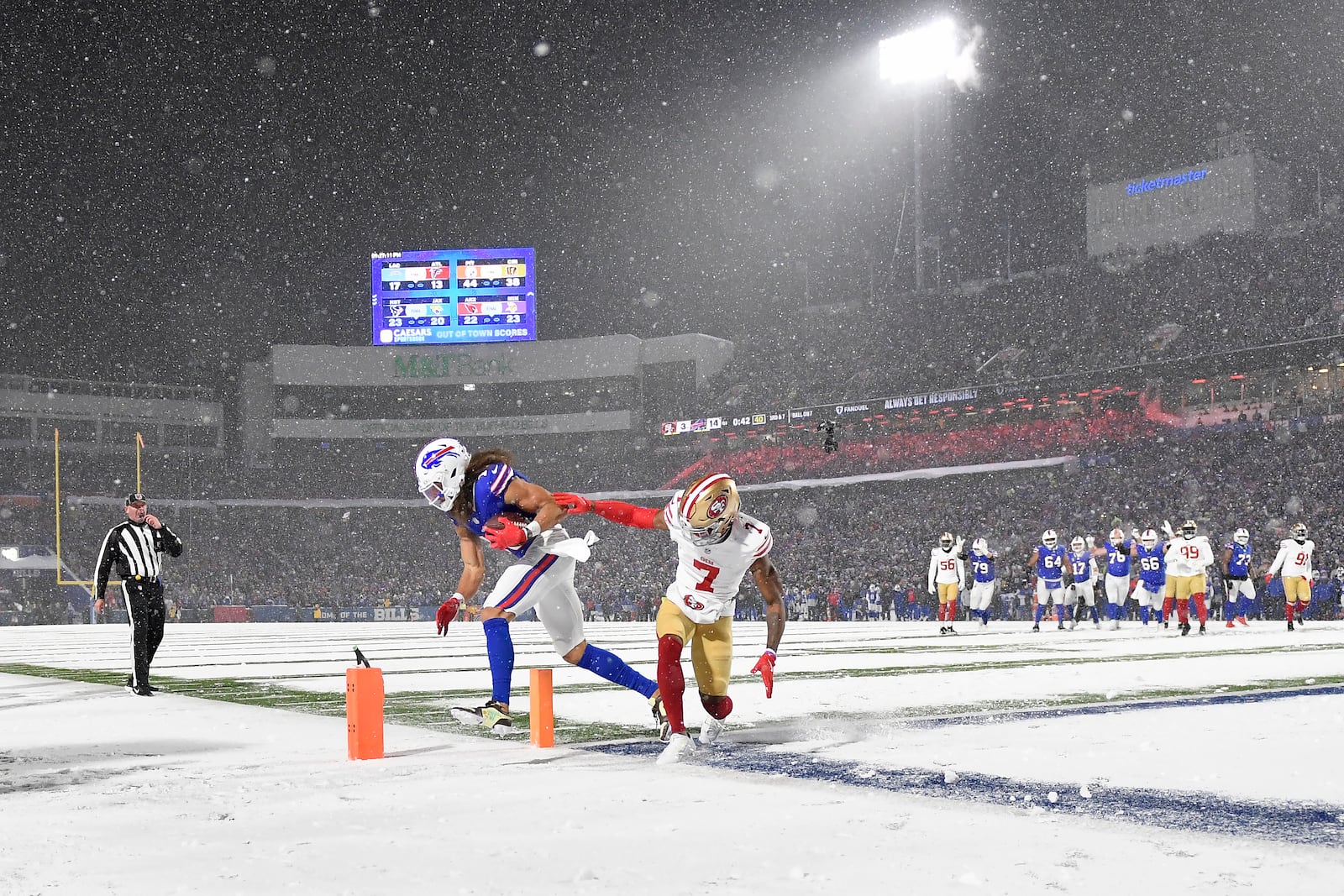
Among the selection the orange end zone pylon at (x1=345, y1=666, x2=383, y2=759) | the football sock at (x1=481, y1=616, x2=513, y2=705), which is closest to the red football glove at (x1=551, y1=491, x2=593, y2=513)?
the football sock at (x1=481, y1=616, x2=513, y2=705)

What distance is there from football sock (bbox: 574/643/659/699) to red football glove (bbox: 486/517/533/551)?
92cm

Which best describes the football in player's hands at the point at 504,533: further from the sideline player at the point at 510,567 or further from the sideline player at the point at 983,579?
the sideline player at the point at 983,579

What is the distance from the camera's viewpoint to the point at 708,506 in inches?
239

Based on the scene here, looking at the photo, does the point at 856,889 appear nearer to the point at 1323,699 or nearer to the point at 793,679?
the point at 1323,699

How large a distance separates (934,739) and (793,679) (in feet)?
14.6

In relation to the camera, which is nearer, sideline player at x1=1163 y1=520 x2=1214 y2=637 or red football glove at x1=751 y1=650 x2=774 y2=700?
red football glove at x1=751 y1=650 x2=774 y2=700

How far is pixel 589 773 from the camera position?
5523mm

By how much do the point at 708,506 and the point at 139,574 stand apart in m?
6.29

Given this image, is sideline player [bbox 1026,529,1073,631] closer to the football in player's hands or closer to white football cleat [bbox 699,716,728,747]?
white football cleat [bbox 699,716,728,747]

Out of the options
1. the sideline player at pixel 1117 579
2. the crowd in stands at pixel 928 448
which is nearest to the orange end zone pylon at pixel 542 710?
the sideline player at pixel 1117 579

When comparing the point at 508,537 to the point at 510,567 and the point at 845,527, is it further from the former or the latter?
the point at 845,527

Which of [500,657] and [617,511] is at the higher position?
[617,511]

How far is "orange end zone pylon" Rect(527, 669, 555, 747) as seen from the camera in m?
6.40

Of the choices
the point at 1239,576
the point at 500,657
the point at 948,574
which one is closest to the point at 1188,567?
the point at 1239,576
